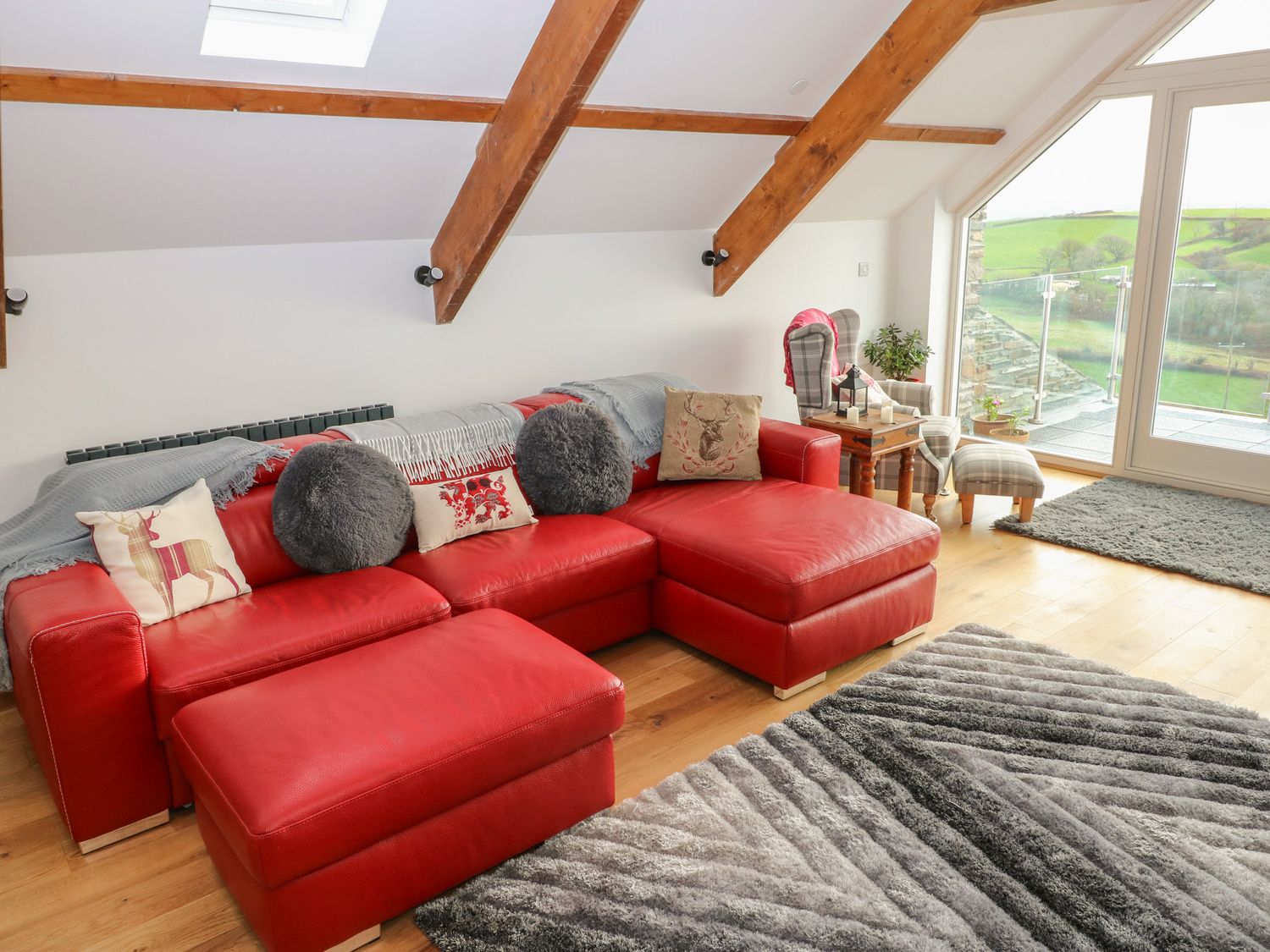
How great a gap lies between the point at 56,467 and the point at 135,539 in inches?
29.4

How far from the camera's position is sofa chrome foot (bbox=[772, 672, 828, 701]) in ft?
9.61

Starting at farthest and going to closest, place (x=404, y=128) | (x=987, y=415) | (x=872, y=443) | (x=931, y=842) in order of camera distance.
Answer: (x=987, y=415), (x=872, y=443), (x=404, y=128), (x=931, y=842)

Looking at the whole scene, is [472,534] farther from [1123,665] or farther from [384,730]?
[1123,665]

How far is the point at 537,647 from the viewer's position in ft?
7.87

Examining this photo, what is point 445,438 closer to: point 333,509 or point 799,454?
point 333,509

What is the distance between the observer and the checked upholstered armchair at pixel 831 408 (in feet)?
13.9

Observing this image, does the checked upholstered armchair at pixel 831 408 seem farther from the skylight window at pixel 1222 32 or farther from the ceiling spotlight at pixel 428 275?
the skylight window at pixel 1222 32

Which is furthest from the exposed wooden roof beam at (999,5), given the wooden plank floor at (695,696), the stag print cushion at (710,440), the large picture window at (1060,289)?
the wooden plank floor at (695,696)

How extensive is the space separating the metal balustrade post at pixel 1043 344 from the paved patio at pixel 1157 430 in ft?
0.31

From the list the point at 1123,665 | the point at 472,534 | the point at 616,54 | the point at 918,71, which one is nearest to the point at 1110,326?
the point at 918,71

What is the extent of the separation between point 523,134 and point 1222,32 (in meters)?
3.49

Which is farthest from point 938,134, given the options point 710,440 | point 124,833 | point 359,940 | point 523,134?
point 124,833

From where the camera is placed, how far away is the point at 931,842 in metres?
2.23

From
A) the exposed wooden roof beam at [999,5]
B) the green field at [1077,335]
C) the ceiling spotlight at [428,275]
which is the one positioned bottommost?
the green field at [1077,335]
